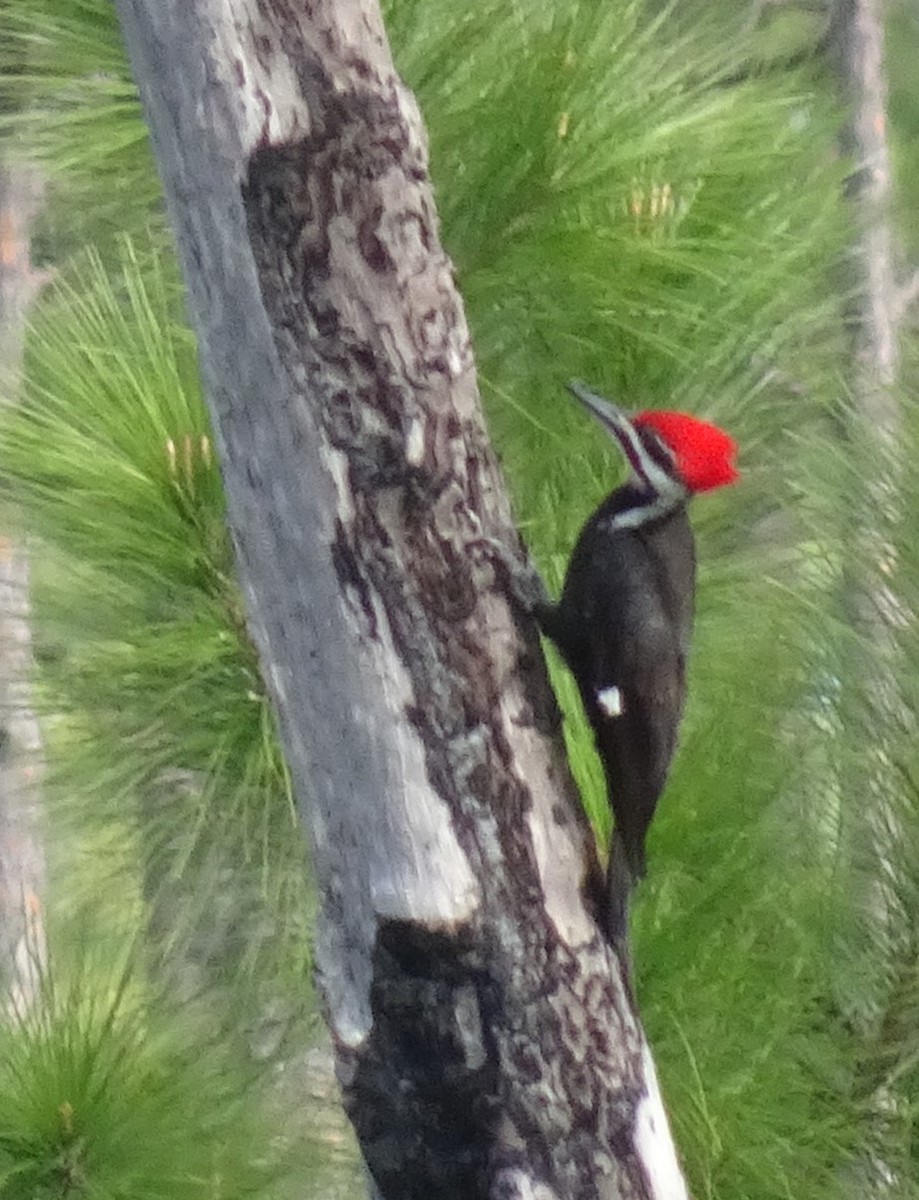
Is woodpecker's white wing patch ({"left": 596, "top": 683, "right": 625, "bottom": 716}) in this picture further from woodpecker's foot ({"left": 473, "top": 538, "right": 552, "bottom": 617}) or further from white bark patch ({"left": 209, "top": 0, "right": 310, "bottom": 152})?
white bark patch ({"left": 209, "top": 0, "right": 310, "bottom": 152})

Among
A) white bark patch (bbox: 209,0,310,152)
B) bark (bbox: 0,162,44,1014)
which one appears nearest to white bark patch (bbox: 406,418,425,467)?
white bark patch (bbox: 209,0,310,152)

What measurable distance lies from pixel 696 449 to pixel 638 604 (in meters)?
0.07

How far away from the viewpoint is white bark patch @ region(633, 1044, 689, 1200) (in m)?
0.55

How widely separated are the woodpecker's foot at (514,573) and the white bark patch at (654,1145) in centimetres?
18

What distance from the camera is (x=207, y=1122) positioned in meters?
0.72

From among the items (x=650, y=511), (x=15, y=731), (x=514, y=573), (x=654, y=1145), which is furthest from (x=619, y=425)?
(x=15, y=731)

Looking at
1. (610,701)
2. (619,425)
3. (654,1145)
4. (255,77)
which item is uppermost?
(255,77)

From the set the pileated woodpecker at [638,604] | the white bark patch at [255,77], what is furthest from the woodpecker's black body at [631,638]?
the white bark patch at [255,77]

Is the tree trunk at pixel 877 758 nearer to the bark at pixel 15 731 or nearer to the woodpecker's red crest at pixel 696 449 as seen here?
the woodpecker's red crest at pixel 696 449

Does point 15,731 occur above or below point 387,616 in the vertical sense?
below

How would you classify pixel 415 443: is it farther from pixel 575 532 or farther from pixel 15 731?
pixel 15 731

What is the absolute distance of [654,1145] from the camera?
55 cm

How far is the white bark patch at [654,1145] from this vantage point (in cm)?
55

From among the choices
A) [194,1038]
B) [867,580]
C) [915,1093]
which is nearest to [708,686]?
[867,580]
